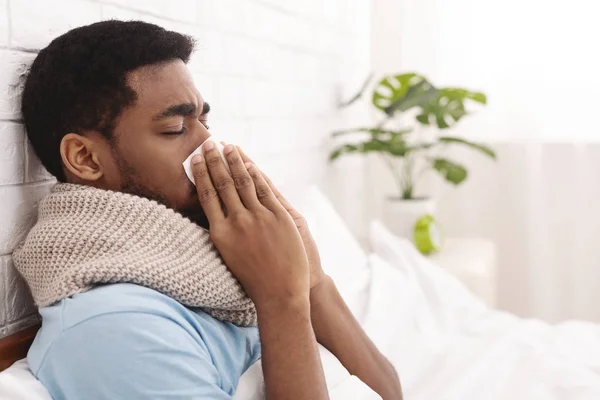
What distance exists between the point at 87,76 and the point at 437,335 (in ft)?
3.25

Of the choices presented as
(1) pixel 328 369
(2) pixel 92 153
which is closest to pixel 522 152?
(1) pixel 328 369

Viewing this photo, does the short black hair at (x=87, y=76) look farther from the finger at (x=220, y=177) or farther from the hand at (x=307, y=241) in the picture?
the hand at (x=307, y=241)

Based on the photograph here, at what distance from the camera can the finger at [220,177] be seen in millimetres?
1023

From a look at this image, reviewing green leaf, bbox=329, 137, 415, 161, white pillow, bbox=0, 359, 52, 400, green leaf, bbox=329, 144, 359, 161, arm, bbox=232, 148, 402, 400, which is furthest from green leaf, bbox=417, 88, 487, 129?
white pillow, bbox=0, 359, 52, 400

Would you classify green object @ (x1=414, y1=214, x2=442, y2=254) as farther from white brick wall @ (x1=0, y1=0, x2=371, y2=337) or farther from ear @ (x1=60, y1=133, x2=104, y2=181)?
ear @ (x1=60, y1=133, x2=104, y2=181)

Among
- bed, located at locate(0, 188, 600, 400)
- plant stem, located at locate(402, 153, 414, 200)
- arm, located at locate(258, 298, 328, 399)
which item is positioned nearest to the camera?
arm, located at locate(258, 298, 328, 399)

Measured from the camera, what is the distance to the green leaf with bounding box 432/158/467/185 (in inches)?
98.8

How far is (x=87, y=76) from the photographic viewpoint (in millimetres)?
974

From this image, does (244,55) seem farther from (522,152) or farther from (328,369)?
(522,152)

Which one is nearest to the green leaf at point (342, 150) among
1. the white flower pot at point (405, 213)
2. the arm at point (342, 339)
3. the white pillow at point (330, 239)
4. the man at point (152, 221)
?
the white flower pot at point (405, 213)

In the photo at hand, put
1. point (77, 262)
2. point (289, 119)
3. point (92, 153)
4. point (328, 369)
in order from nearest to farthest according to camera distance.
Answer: point (77, 262)
point (92, 153)
point (328, 369)
point (289, 119)

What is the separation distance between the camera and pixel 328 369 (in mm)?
1109

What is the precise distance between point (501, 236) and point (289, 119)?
1.26 m

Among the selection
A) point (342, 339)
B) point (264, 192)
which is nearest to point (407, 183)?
point (342, 339)
